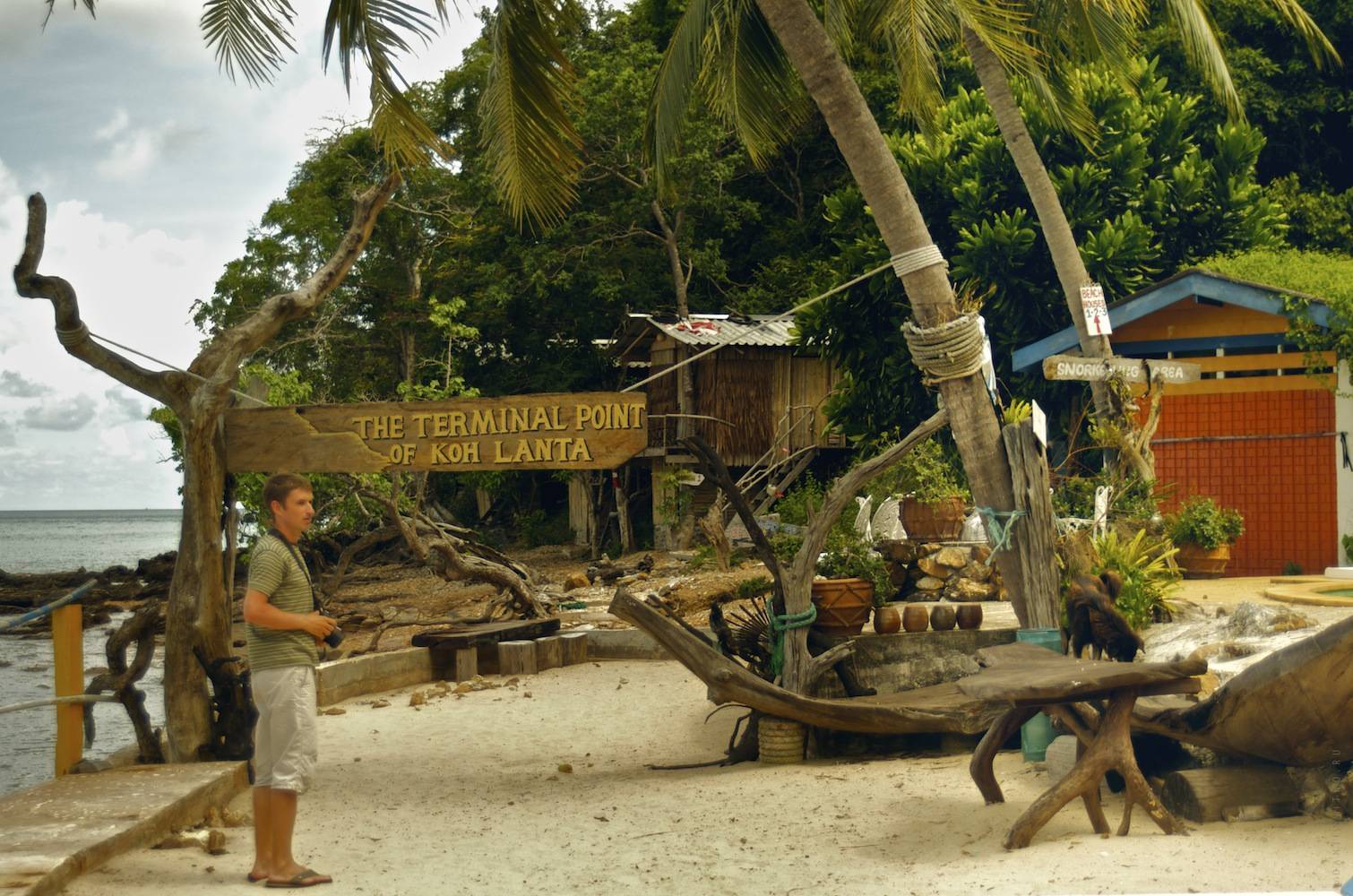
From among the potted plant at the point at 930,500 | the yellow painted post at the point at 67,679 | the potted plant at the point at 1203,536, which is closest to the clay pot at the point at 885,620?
the potted plant at the point at 1203,536

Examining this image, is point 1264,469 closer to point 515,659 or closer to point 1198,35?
point 1198,35

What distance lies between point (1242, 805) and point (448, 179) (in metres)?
25.6

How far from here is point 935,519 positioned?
14562 mm

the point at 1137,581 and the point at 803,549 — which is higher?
the point at 803,549

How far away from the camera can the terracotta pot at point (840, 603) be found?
30.9 feet

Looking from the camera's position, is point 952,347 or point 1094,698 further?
point 952,347

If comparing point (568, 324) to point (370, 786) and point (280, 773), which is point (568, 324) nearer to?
point (370, 786)

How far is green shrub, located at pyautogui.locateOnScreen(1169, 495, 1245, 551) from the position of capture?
1302 cm

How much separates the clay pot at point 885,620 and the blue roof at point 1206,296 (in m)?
6.14

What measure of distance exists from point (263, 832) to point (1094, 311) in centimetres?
980

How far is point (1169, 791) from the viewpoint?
6.03 meters

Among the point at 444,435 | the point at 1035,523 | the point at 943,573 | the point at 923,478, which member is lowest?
the point at 943,573

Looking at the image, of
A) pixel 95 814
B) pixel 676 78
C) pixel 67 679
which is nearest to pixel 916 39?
pixel 676 78

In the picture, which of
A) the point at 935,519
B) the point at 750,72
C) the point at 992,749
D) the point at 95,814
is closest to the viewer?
the point at 95,814
